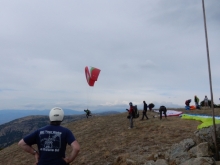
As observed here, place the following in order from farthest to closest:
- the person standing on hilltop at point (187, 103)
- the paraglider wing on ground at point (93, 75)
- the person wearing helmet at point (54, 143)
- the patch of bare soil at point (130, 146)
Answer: the person standing on hilltop at point (187, 103)
the paraglider wing on ground at point (93, 75)
the patch of bare soil at point (130, 146)
the person wearing helmet at point (54, 143)

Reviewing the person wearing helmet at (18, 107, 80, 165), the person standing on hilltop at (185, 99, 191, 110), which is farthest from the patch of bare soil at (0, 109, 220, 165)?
the person standing on hilltop at (185, 99, 191, 110)

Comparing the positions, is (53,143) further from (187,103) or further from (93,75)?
(187,103)

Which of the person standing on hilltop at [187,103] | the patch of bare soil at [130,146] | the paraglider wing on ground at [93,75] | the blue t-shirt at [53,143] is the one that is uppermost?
the paraglider wing on ground at [93,75]

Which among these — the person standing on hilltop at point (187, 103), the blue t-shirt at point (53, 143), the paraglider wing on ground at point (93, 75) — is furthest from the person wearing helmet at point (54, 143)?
the person standing on hilltop at point (187, 103)

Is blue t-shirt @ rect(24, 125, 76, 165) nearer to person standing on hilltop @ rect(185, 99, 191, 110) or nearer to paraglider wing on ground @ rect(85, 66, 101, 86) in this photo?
paraglider wing on ground @ rect(85, 66, 101, 86)

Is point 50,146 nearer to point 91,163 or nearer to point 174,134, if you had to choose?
point 91,163

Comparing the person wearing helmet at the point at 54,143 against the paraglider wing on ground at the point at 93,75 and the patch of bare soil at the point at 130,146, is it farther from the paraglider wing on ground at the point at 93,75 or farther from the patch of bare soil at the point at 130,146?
the paraglider wing on ground at the point at 93,75

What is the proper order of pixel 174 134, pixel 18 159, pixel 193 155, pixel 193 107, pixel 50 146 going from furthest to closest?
1. pixel 193 107
2. pixel 18 159
3. pixel 174 134
4. pixel 193 155
5. pixel 50 146

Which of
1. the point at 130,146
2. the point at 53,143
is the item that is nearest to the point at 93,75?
the point at 130,146

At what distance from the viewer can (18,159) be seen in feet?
69.1

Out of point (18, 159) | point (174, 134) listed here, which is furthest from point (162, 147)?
point (18, 159)

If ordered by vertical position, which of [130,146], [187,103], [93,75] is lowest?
[130,146]

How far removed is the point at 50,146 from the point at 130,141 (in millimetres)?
13285

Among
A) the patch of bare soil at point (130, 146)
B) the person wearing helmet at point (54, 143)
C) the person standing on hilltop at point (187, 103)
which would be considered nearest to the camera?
the person wearing helmet at point (54, 143)
